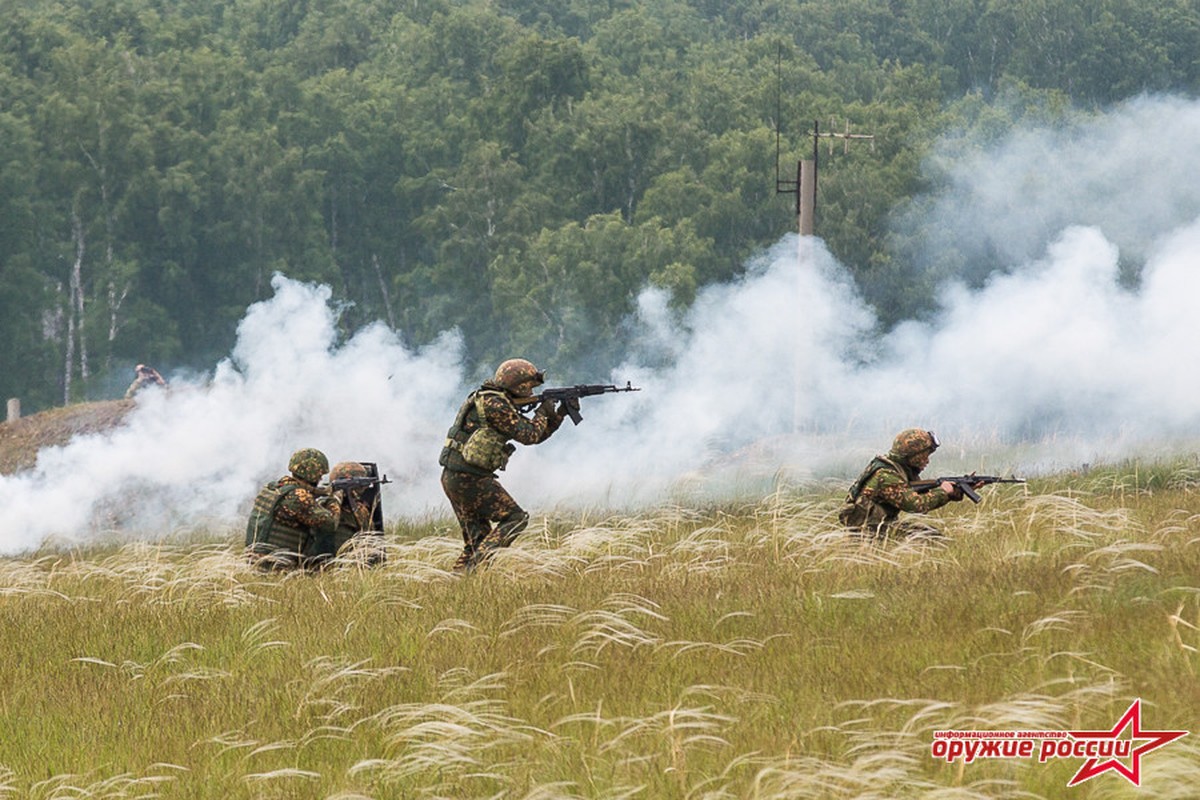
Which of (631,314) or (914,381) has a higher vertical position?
(631,314)

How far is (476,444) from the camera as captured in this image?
11547 mm

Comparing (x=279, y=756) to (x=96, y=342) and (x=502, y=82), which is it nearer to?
(x=96, y=342)

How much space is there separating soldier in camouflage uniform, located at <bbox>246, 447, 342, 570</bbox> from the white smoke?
5.91m

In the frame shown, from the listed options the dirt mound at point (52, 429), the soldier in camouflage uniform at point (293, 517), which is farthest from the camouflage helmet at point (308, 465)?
the dirt mound at point (52, 429)

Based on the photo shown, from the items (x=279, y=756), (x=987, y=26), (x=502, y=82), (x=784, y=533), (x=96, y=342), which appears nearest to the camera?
(x=279, y=756)

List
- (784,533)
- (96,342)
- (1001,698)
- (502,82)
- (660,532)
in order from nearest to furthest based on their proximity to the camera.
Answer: (1001,698) < (784,533) < (660,532) < (96,342) < (502,82)

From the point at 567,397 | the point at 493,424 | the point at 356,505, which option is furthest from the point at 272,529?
the point at 567,397

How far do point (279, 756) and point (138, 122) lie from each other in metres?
47.7

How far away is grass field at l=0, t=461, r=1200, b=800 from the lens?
5.98 m

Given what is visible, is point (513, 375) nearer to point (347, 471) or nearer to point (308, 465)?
point (308, 465)

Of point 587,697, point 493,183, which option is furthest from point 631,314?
point 587,697

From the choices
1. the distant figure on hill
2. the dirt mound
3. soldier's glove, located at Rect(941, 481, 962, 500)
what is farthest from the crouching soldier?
the distant figure on hill

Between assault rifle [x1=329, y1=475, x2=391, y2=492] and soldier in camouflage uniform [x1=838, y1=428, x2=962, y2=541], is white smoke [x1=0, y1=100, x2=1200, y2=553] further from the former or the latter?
soldier in camouflage uniform [x1=838, y1=428, x2=962, y2=541]

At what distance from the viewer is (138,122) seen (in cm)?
5234
